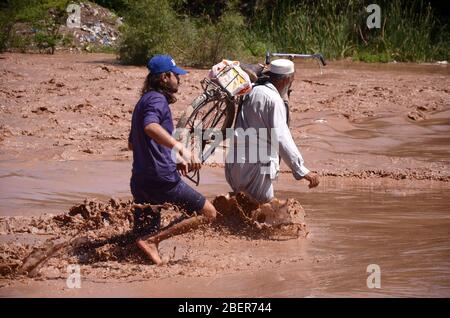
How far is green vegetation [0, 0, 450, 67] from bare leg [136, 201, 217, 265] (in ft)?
33.7

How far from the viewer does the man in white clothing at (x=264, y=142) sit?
6.70 meters

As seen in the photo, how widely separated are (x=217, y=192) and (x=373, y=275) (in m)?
2.83

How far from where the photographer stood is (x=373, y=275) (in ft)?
20.2

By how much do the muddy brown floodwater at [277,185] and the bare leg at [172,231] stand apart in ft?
0.39

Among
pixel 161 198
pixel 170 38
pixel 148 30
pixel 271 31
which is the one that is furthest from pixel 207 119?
pixel 271 31

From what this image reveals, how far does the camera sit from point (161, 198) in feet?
19.2

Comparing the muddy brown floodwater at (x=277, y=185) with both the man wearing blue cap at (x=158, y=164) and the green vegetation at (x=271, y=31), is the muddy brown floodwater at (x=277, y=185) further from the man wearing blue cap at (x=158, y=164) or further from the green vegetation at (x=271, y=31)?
the green vegetation at (x=271, y=31)

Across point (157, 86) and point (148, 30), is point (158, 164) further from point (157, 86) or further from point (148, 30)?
point (148, 30)

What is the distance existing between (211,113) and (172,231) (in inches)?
52.7

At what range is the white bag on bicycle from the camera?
6590mm

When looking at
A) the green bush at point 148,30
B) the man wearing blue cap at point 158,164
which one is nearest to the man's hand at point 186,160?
the man wearing blue cap at point 158,164

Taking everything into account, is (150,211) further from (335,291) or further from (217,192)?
(217,192)

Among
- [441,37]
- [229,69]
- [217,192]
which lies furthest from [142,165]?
[441,37]

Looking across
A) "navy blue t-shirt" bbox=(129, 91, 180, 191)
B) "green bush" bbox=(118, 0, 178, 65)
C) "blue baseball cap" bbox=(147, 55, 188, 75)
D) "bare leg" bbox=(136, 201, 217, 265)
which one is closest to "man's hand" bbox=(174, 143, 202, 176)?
"navy blue t-shirt" bbox=(129, 91, 180, 191)
